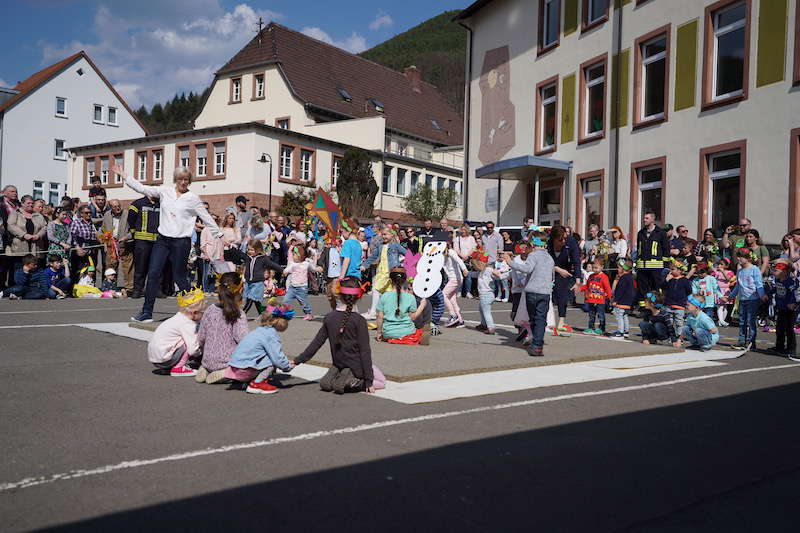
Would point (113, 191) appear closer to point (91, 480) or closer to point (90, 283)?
point (90, 283)

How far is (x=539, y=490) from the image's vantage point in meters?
4.48

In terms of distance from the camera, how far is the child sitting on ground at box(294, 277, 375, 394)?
24.2ft

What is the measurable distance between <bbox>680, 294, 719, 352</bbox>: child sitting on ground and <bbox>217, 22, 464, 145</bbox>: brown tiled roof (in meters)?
44.8

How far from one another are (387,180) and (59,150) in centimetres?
2714

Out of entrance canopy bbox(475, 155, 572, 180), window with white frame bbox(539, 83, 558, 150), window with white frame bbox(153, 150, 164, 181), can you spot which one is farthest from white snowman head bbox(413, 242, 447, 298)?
window with white frame bbox(153, 150, 164, 181)

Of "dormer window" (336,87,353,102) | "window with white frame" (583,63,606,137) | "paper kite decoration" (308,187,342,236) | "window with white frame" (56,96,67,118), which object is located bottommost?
"paper kite decoration" (308,187,342,236)

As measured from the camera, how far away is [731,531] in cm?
393

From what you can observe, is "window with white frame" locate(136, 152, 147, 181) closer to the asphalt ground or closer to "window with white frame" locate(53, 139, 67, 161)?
"window with white frame" locate(53, 139, 67, 161)

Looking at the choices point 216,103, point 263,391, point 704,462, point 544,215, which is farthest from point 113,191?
point 704,462

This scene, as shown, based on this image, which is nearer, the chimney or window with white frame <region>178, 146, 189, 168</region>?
window with white frame <region>178, 146, 189, 168</region>

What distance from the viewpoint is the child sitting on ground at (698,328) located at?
1162cm

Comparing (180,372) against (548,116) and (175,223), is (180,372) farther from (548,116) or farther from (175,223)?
(548,116)

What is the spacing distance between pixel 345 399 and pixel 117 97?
6670 centimetres

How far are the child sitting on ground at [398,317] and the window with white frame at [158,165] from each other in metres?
42.1
